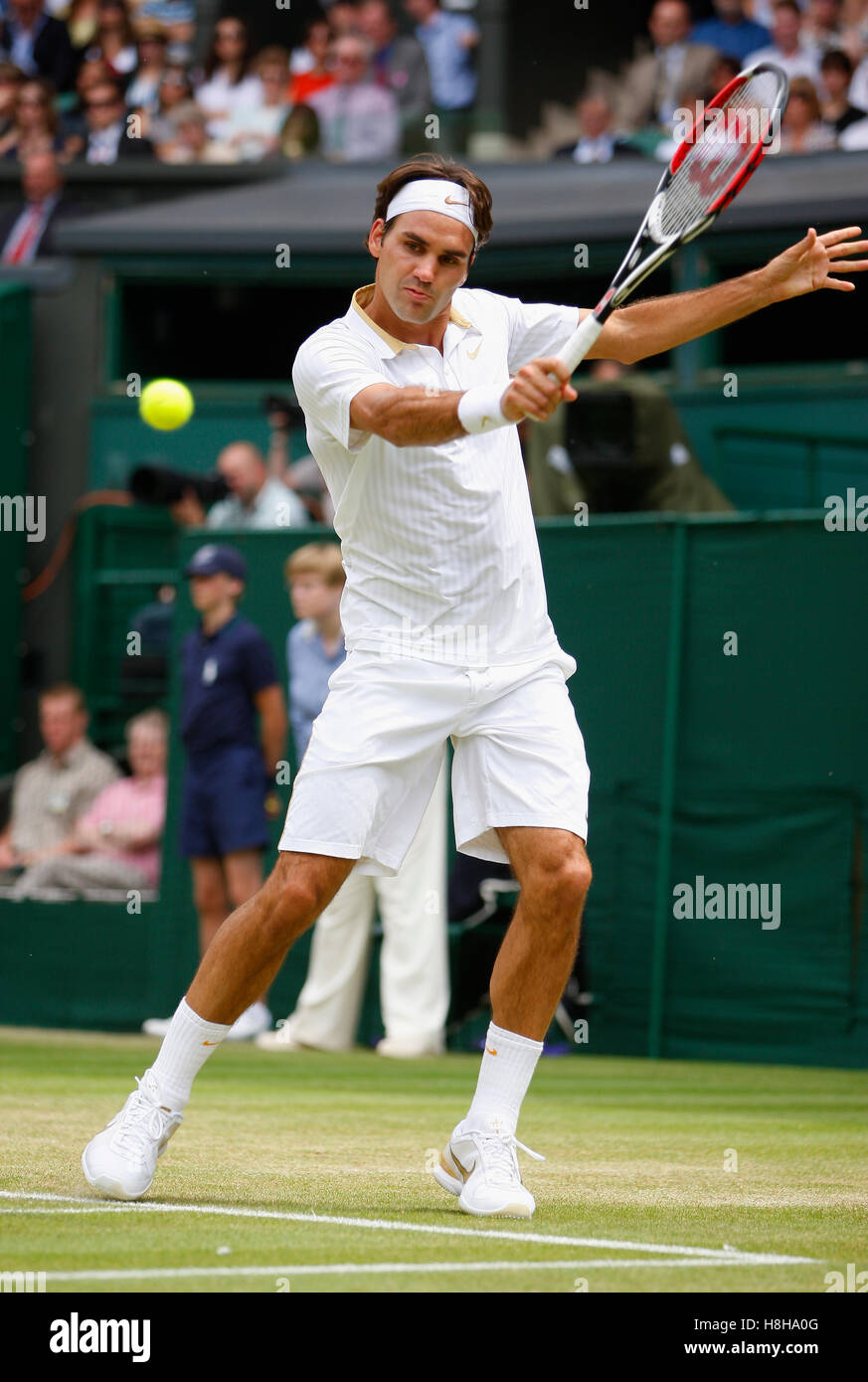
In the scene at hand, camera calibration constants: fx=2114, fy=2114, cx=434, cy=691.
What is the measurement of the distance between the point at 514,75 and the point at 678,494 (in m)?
6.00

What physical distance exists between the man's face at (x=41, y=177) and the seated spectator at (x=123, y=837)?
18.6ft

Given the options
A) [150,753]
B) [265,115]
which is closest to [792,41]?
[265,115]

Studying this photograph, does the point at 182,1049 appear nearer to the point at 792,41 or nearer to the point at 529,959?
the point at 529,959

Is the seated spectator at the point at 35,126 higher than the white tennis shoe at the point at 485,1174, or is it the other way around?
the seated spectator at the point at 35,126

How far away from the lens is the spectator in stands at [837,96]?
13.4m

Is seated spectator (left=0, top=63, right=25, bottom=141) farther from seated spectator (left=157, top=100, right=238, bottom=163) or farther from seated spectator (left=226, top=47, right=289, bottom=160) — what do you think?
seated spectator (left=226, top=47, right=289, bottom=160)

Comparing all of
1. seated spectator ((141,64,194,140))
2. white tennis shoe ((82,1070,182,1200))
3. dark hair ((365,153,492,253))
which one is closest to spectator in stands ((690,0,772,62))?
seated spectator ((141,64,194,140))

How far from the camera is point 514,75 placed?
622 inches

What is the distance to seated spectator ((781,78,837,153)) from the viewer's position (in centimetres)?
1345

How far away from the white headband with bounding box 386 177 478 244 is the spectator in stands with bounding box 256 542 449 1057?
510 centimetres

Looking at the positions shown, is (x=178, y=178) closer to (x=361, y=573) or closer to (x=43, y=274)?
(x=43, y=274)

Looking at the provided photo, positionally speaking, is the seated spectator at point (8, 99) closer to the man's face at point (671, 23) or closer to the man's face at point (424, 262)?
the man's face at point (671, 23)

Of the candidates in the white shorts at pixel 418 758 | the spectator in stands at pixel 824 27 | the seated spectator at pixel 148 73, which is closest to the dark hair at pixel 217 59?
the seated spectator at pixel 148 73
